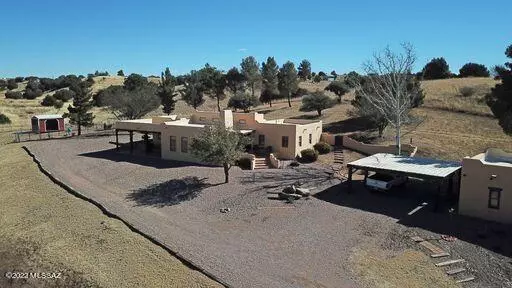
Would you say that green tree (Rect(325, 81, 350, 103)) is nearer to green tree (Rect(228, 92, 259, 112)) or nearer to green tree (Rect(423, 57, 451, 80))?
green tree (Rect(228, 92, 259, 112))

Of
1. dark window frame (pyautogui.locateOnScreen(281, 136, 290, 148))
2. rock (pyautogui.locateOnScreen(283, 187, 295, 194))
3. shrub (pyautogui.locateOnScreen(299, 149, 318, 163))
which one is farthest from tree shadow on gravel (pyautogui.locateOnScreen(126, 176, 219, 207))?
shrub (pyautogui.locateOnScreen(299, 149, 318, 163))

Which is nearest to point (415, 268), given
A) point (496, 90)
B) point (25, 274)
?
point (25, 274)

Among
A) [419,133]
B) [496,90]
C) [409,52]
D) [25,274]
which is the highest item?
[409,52]

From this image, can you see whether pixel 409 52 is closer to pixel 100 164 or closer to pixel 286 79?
pixel 100 164

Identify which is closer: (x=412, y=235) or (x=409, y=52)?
(x=412, y=235)

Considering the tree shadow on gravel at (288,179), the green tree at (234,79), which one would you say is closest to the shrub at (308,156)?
the tree shadow on gravel at (288,179)

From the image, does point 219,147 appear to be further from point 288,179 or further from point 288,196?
point 288,179
